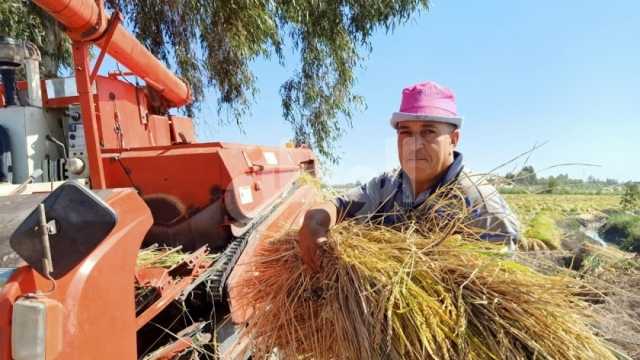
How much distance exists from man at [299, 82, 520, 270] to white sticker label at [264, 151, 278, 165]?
247cm

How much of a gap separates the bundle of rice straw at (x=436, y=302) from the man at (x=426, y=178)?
3.2 inches

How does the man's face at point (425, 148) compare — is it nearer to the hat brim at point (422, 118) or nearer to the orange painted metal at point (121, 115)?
the hat brim at point (422, 118)

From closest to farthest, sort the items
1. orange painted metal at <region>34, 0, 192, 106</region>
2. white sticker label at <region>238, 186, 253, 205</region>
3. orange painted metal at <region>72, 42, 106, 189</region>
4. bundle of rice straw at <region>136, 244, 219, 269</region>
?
bundle of rice straw at <region>136, 244, 219, 269</region>
orange painted metal at <region>34, 0, 192, 106</region>
orange painted metal at <region>72, 42, 106, 189</region>
white sticker label at <region>238, 186, 253, 205</region>

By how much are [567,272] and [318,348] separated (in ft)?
2.64

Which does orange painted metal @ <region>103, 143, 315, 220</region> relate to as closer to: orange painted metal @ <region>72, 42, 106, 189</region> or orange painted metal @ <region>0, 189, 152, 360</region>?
orange painted metal @ <region>72, 42, 106, 189</region>

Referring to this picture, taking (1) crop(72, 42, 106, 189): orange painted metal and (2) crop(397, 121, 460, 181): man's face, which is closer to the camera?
(2) crop(397, 121, 460, 181): man's face

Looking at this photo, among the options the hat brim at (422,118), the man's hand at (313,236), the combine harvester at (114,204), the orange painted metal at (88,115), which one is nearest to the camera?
the combine harvester at (114,204)

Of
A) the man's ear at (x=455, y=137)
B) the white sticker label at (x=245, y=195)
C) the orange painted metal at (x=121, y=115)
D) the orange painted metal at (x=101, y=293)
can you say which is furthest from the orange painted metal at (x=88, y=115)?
the man's ear at (x=455, y=137)

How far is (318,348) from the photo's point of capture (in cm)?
164

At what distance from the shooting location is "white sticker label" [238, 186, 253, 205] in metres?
3.49

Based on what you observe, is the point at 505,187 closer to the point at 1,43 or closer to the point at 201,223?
the point at 201,223

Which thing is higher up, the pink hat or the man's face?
the pink hat

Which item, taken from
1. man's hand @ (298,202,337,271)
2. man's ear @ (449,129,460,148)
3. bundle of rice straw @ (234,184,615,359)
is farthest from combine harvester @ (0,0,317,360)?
man's ear @ (449,129,460,148)

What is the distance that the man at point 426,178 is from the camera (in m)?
1.64
